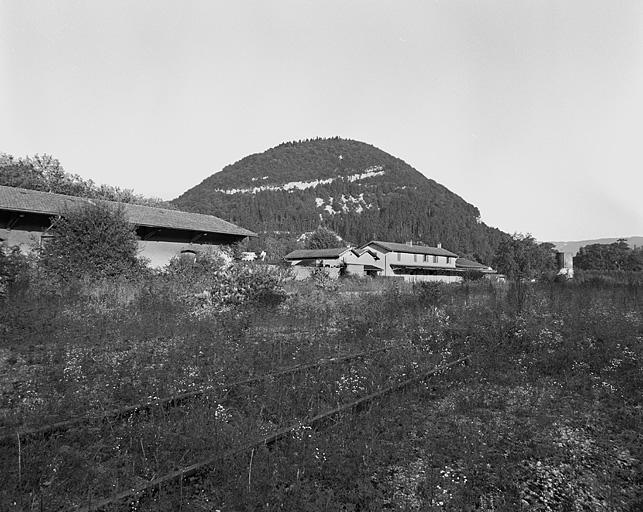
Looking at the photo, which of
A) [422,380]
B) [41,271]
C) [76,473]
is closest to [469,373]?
[422,380]

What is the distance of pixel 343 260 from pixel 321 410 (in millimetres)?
46461

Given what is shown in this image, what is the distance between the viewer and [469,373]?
7.78 metres

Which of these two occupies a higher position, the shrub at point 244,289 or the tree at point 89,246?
the tree at point 89,246

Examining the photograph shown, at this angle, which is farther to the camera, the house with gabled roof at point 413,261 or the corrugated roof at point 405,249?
the corrugated roof at point 405,249

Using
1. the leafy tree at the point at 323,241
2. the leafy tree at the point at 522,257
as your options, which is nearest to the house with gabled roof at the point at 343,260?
the leafy tree at the point at 522,257

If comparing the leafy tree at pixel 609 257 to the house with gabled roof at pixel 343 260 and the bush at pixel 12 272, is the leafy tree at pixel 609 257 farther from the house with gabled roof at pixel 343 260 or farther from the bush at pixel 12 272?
the bush at pixel 12 272

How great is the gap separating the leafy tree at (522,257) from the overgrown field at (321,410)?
4326 cm

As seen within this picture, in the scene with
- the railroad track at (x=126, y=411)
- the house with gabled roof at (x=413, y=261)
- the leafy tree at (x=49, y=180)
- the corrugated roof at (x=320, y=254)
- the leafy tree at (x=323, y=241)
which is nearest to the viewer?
the railroad track at (x=126, y=411)

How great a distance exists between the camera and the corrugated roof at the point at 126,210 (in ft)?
69.5

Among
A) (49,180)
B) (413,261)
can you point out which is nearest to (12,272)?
(49,180)

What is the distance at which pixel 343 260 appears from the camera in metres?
51.9

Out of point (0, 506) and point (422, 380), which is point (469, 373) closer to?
point (422, 380)

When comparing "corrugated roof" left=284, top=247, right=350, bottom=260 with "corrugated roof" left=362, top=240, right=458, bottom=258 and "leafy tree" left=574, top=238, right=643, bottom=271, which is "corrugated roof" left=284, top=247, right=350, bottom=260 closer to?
"corrugated roof" left=362, top=240, right=458, bottom=258

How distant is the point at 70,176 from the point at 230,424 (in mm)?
51128
